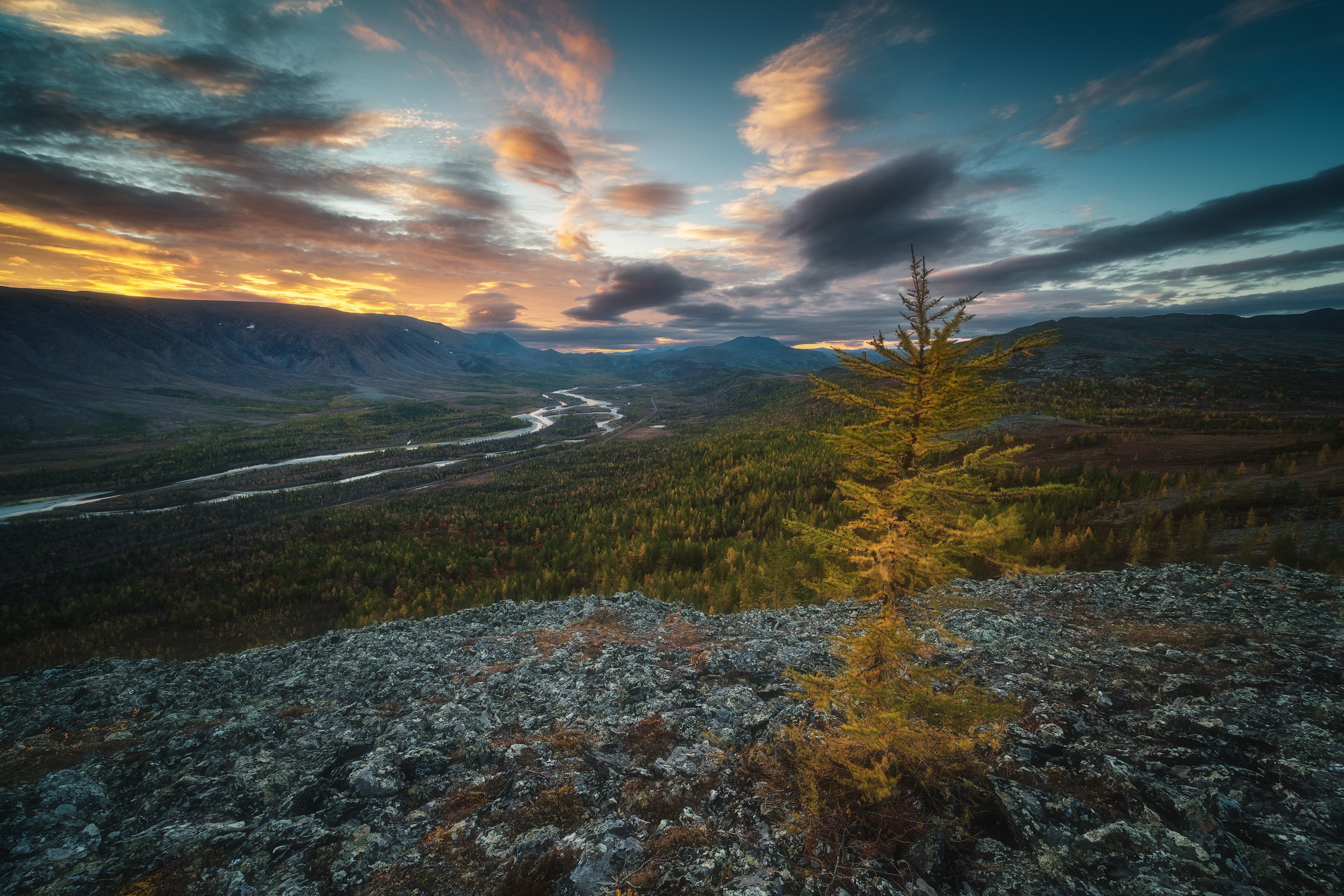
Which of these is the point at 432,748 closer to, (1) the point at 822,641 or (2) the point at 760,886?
(2) the point at 760,886

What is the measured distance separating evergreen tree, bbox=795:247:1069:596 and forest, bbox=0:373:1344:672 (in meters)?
1.02

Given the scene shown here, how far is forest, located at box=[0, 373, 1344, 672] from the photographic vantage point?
19.4 m

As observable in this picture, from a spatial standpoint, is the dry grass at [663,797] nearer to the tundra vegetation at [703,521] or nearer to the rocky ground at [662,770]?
the rocky ground at [662,770]

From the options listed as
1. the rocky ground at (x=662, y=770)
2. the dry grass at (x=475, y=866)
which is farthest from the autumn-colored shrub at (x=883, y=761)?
the dry grass at (x=475, y=866)

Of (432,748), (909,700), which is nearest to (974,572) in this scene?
(909,700)

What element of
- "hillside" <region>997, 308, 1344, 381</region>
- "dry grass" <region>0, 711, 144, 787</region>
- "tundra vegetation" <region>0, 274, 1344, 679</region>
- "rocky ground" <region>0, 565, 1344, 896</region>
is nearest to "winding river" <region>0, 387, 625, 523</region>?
"tundra vegetation" <region>0, 274, 1344, 679</region>

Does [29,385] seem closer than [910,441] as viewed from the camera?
No

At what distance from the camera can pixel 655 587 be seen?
82.7ft

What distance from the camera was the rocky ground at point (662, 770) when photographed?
19.3ft

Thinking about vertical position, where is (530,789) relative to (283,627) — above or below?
above

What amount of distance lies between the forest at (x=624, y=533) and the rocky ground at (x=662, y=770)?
3.89 metres

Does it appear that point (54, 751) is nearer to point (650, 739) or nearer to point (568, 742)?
point (568, 742)

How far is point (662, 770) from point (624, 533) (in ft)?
110

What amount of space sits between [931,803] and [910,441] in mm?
5468
